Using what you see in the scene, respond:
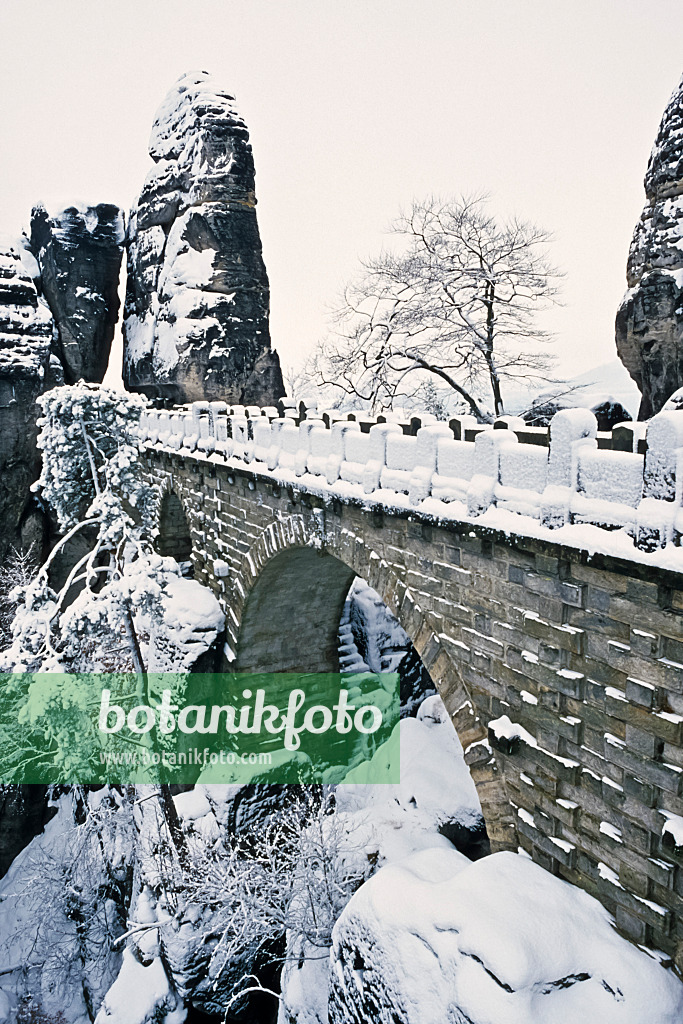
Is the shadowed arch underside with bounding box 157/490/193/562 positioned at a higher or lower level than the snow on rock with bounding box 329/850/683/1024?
higher

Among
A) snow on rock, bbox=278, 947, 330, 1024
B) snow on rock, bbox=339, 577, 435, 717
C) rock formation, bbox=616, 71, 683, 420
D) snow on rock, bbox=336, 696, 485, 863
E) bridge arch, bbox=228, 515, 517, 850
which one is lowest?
snow on rock, bbox=278, 947, 330, 1024

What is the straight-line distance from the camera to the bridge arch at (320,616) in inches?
236

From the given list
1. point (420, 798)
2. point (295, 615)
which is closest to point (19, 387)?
point (295, 615)

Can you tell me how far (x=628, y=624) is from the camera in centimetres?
426

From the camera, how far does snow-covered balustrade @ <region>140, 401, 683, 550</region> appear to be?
3.81 m

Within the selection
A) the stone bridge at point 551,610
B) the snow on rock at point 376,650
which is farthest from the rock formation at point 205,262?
the stone bridge at point 551,610

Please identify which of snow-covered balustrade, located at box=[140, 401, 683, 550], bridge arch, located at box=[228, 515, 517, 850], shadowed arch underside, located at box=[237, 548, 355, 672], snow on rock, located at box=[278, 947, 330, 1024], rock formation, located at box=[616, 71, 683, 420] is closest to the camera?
snow-covered balustrade, located at box=[140, 401, 683, 550]

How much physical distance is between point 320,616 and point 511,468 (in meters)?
8.64

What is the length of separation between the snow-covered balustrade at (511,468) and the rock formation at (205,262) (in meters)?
12.0

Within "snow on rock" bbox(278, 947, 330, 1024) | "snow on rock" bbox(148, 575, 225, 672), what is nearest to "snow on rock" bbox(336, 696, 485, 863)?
"snow on rock" bbox(278, 947, 330, 1024)

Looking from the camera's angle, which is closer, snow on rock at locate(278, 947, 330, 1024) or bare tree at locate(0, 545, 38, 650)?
snow on rock at locate(278, 947, 330, 1024)

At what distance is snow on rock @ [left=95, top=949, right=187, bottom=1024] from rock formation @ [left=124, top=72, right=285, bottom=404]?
15.6 m

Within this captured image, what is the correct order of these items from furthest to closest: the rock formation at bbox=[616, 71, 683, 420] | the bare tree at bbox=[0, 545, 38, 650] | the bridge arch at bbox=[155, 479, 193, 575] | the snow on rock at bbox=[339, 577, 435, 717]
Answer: the bare tree at bbox=[0, 545, 38, 650] → the bridge arch at bbox=[155, 479, 193, 575] → the snow on rock at bbox=[339, 577, 435, 717] → the rock formation at bbox=[616, 71, 683, 420]

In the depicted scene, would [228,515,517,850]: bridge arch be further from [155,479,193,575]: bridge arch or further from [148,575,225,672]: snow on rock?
[155,479,193,575]: bridge arch
